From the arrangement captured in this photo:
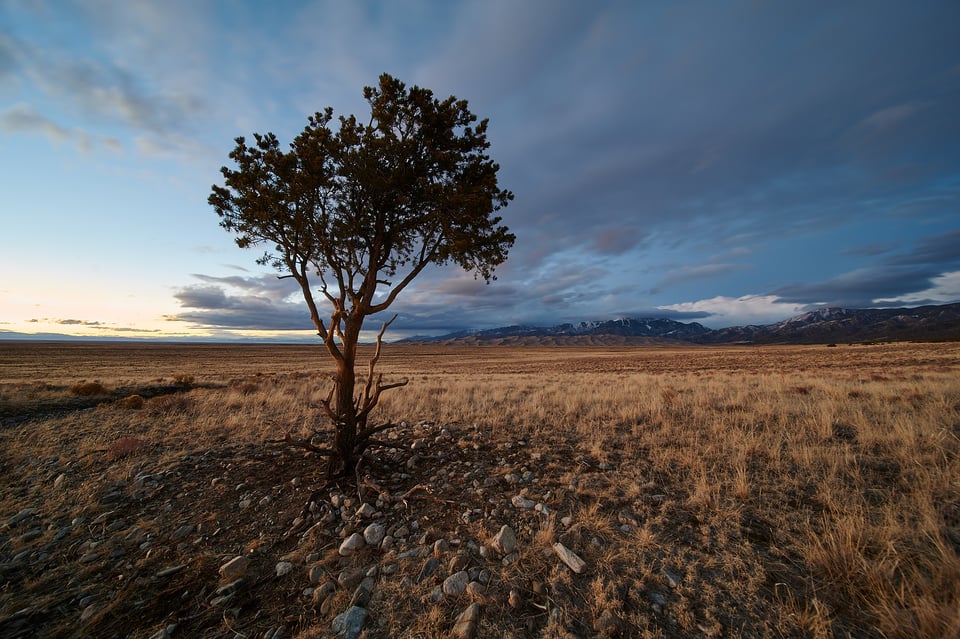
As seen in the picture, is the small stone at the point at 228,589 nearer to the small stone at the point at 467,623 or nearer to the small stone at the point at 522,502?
the small stone at the point at 467,623

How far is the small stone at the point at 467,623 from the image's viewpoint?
2.91m

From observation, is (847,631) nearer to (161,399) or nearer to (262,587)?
(262,587)

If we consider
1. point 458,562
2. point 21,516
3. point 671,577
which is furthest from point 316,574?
point 21,516

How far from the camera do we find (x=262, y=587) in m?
3.71

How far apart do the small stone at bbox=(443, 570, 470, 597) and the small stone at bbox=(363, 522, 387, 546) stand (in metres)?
1.18

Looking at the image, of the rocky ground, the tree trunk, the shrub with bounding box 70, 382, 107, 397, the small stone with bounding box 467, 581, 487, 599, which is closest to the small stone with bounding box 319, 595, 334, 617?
the rocky ground

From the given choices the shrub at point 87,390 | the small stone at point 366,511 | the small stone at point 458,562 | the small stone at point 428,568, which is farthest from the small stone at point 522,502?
the shrub at point 87,390

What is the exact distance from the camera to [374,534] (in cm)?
438

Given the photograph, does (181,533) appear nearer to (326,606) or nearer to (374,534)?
(374,534)

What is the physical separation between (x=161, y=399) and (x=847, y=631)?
1825 cm

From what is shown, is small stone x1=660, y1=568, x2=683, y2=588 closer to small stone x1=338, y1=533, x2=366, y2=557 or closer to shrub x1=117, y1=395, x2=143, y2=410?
small stone x1=338, y1=533, x2=366, y2=557

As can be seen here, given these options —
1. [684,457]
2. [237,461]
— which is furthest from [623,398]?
[237,461]

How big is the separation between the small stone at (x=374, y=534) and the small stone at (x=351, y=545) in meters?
0.06

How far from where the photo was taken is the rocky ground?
314cm
